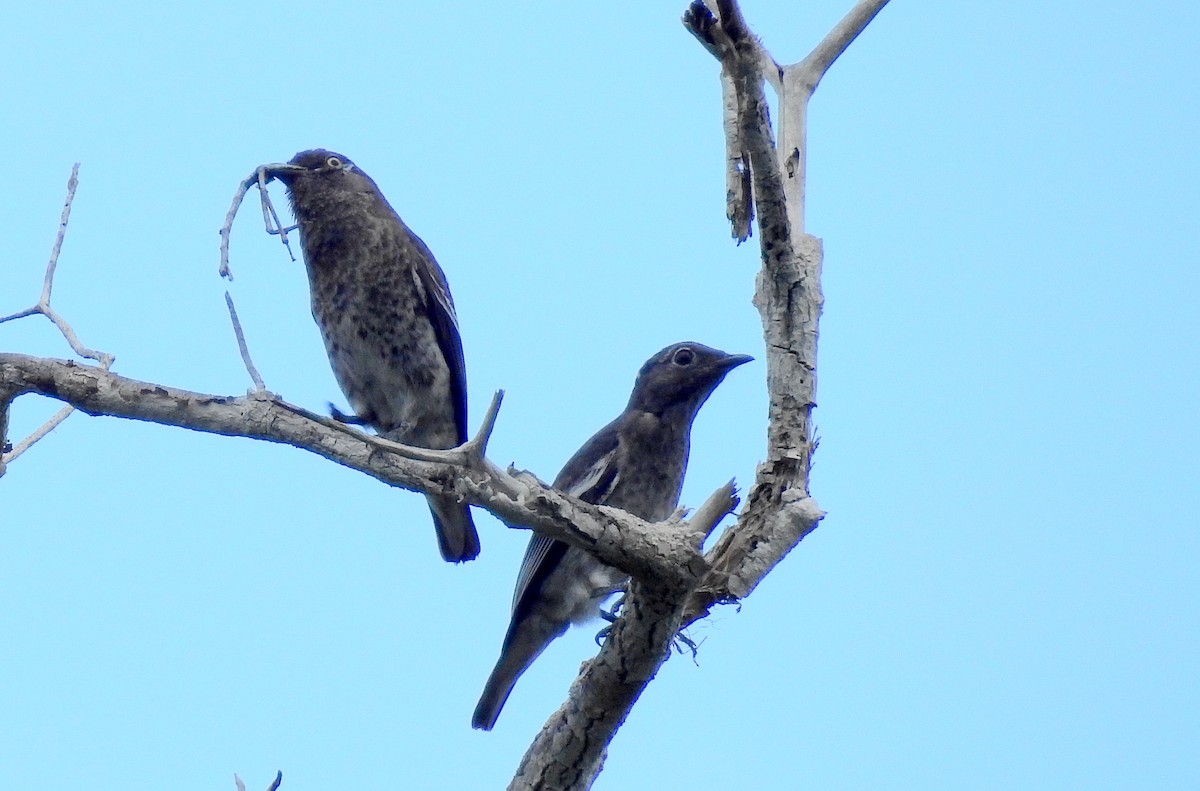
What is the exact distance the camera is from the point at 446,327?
8289 millimetres

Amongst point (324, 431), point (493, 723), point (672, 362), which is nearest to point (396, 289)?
point (672, 362)

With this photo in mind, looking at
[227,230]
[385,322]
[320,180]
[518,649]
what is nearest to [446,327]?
[385,322]

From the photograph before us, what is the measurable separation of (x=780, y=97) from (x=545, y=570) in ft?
9.61

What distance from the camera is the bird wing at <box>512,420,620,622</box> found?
24.3ft

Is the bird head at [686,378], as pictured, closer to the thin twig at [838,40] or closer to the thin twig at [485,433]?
the thin twig at [838,40]

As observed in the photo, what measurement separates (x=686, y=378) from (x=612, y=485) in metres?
0.79

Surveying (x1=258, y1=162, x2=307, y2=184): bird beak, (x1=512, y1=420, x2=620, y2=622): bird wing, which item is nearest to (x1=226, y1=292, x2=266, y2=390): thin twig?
(x1=512, y1=420, x2=620, y2=622): bird wing

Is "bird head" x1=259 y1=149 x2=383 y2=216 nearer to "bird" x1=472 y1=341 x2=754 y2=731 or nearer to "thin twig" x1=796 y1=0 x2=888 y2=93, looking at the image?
"bird" x1=472 y1=341 x2=754 y2=731

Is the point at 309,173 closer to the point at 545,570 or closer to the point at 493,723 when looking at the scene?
the point at 545,570

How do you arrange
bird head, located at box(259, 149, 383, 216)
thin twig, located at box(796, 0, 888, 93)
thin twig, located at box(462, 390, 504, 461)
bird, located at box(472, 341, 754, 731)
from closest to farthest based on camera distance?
thin twig, located at box(462, 390, 504, 461), thin twig, located at box(796, 0, 888, 93), bird, located at box(472, 341, 754, 731), bird head, located at box(259, 149, 383, 216)

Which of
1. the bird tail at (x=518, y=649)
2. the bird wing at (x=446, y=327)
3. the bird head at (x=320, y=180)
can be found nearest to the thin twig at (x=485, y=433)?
the bird tail at (x=518, y=649)

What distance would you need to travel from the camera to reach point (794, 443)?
207 inches

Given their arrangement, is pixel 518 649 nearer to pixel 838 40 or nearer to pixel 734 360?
pixel 734 360

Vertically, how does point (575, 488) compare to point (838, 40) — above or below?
below
